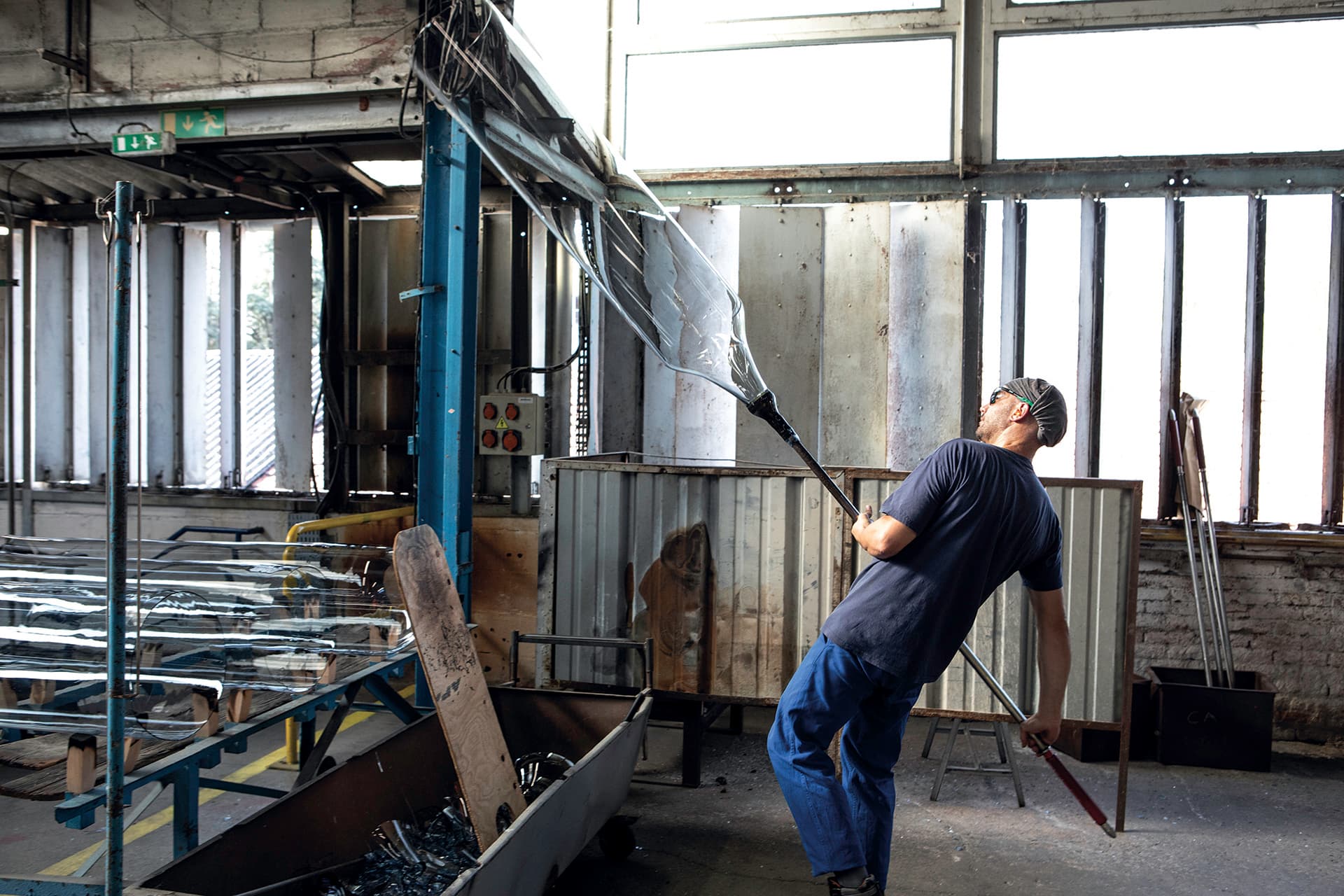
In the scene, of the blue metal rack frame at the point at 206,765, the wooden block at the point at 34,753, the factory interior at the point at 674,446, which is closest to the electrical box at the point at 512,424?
the factory interior at the point at 674,446

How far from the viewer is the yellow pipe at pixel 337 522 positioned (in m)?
4.28

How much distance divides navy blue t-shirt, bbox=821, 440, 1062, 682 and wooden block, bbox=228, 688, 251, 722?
5.78 feet

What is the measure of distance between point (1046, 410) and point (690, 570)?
75.6 inches

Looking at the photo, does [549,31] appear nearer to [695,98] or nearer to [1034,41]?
[695,98]

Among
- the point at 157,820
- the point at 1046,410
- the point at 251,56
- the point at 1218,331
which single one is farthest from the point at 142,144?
the point at 1218,331

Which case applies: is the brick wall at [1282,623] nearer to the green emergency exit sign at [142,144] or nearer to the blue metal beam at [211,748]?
the blue metal beam at [211,748]

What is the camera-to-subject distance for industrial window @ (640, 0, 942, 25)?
552cm

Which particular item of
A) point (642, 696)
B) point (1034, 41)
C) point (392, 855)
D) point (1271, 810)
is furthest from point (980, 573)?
point (1034, 41)

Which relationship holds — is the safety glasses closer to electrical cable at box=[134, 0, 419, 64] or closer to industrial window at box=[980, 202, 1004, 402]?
industrial window at box=[980, 202, 1004, 402]

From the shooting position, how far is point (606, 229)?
382cm

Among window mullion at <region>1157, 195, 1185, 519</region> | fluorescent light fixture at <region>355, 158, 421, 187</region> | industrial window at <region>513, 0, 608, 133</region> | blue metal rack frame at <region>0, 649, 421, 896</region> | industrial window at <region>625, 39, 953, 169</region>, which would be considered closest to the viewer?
blue metal rack frame at <region>0, 649, 421, 896</region>

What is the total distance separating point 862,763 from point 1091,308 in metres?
3.61

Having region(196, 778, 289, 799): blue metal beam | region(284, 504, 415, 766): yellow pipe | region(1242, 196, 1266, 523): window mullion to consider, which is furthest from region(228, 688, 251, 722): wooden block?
region(1242, 196, 1266, 523): window mullion

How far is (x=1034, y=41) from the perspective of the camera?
5.38 meters
